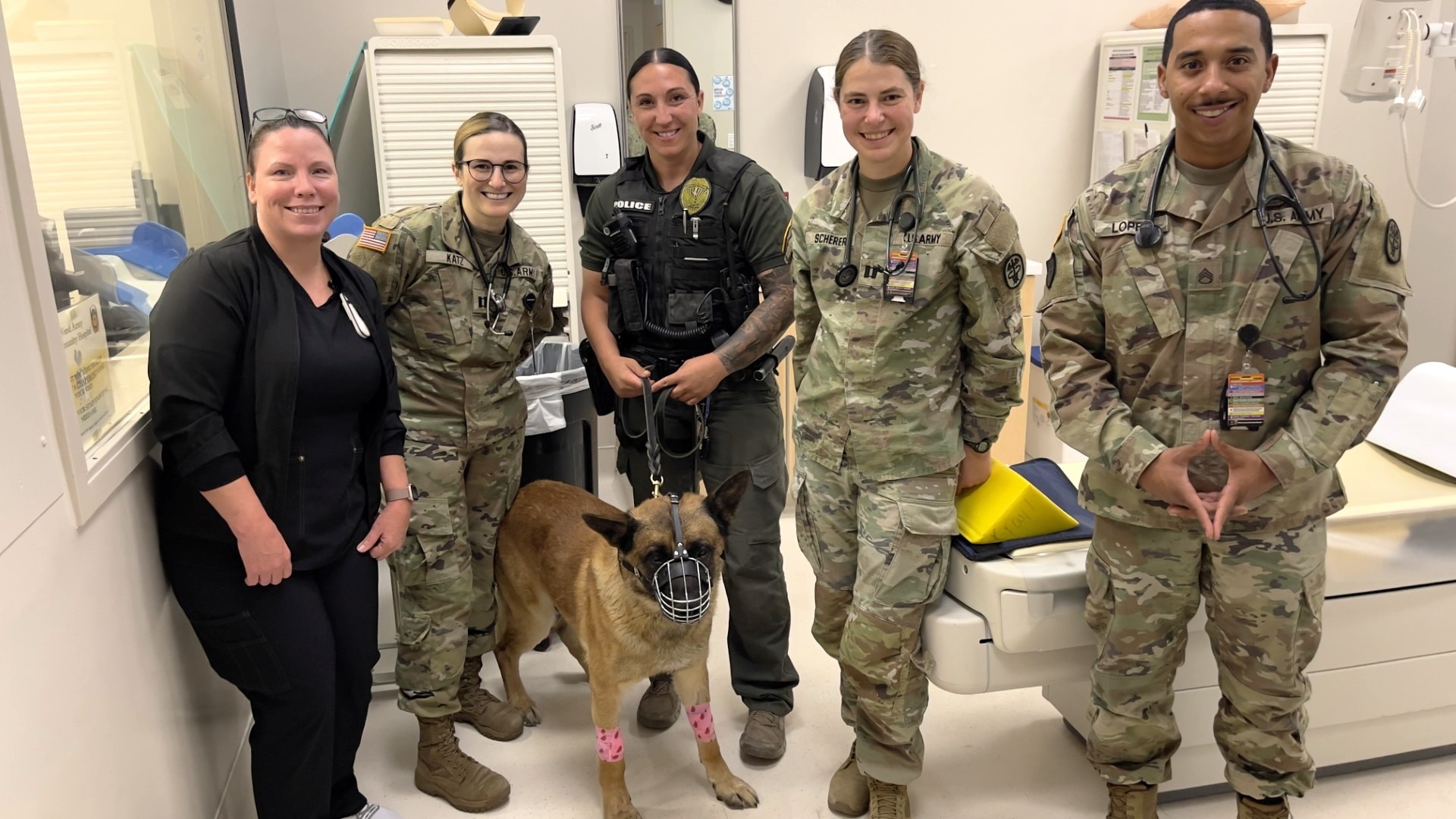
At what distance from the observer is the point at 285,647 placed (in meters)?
1.81

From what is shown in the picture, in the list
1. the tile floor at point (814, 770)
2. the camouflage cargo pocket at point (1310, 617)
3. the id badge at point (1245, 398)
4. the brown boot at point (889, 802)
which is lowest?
the tile floor at point (814, 770)

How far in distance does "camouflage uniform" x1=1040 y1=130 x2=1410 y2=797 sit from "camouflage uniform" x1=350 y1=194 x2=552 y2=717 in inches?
52.0

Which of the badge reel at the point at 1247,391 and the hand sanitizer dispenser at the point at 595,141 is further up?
the hand sanitizer dispenser at the point at 595,141

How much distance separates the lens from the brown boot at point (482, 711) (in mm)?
2701

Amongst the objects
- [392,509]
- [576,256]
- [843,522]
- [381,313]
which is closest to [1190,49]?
[843,522]

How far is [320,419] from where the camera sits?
1846mm

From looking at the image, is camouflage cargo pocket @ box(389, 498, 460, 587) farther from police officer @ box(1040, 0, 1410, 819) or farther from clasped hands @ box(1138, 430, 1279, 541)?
clasped hands @ box(1138, 430, 1279, 541)

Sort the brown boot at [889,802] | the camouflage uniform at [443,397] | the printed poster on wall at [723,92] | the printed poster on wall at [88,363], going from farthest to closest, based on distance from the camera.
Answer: the printed poster on wall at [723,92] < the camouflage uniform at [443,397] < the brown boot at [889,802] < the printed poster on wall at [88,363]

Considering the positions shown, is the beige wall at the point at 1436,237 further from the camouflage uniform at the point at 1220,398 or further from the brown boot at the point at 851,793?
the brown boot at the point at 851,793

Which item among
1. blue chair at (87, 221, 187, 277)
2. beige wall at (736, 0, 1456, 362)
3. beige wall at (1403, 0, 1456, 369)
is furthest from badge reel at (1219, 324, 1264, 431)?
beige wall at (1403, 0, 1456, 369)

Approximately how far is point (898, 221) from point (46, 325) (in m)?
1.52

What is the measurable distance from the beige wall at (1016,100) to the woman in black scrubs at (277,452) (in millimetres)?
2661

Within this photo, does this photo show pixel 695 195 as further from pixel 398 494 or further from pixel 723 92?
pixel 723 92

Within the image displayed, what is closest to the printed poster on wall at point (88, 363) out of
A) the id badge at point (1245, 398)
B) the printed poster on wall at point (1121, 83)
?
the id badge at point (1245, 398)
